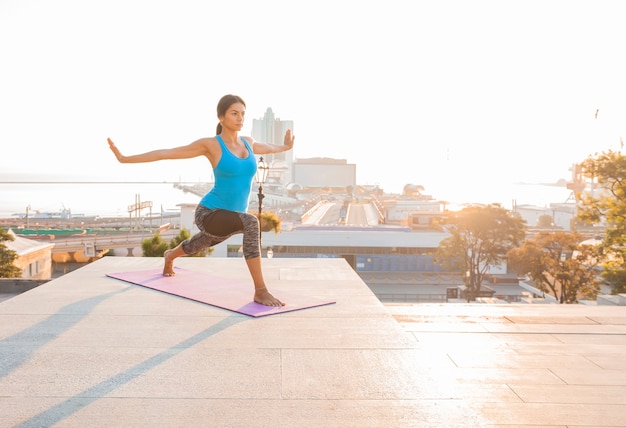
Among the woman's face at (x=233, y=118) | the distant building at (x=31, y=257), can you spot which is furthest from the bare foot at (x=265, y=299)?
the distant building at (x=31, y=257)

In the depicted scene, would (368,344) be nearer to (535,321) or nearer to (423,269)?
(535,321)

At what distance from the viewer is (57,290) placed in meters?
4.25

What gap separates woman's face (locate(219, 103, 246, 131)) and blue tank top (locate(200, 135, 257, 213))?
0.36 feet

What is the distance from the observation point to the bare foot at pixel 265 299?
3817 millimetres

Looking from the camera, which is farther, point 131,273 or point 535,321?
point 131,273

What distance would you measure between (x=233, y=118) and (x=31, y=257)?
56.2 feet

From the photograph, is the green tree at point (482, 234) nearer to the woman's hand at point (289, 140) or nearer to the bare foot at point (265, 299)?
the woman's hand at point (289, 140)

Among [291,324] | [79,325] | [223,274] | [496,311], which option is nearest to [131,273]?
[223,274]

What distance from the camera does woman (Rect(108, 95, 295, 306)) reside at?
3933 mm

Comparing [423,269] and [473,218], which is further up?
[473,218]

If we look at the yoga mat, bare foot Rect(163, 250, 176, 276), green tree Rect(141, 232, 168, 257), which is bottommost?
green tree Rect(141, 232, 168, 257)

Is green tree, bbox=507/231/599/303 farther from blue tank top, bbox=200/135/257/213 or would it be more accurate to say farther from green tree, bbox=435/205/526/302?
blue tank top, bbox=200/135/257/213

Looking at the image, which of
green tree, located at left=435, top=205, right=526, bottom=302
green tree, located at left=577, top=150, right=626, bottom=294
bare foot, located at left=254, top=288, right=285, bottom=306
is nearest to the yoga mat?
bare foot, located at left=254, top=288, right=285, bottom=306

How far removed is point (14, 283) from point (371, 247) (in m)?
24.1
